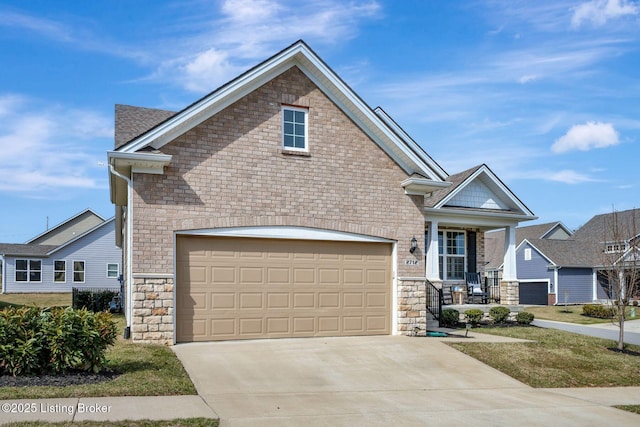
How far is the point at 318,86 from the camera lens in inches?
609

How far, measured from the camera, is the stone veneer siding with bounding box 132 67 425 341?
44.3 feet

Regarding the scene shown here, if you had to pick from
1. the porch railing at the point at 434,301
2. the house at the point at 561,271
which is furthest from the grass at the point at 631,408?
the house at the point at 561,271

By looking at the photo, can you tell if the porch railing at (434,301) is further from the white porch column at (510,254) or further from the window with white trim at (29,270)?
the window with white trim at (29,270)

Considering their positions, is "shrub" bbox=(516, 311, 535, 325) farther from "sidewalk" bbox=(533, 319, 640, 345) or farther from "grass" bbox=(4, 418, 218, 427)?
"grass" bbox=(4, 418, 218, 427)

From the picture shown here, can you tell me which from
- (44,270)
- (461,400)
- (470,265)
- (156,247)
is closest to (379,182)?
(156,247)

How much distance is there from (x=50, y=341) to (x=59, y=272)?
3461 cm

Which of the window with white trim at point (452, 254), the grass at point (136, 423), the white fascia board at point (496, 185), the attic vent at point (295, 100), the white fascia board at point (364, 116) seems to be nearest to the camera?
the grass at point (136, 423)

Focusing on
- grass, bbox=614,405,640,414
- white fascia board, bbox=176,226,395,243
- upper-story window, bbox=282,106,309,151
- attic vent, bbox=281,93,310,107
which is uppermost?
attic vent, bbox=281,93,310,107

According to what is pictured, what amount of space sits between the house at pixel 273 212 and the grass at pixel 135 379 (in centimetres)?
125

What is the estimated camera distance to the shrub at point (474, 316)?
750 inches

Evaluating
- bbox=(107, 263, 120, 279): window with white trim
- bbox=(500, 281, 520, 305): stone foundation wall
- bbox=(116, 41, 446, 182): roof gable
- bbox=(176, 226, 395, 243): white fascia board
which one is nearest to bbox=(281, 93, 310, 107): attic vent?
bbox=(116, 41, 446, 182): roof gable

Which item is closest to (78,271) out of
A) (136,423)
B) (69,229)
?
(69,229)

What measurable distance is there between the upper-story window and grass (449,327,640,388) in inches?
244

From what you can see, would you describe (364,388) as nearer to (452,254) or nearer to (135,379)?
(135,379)
